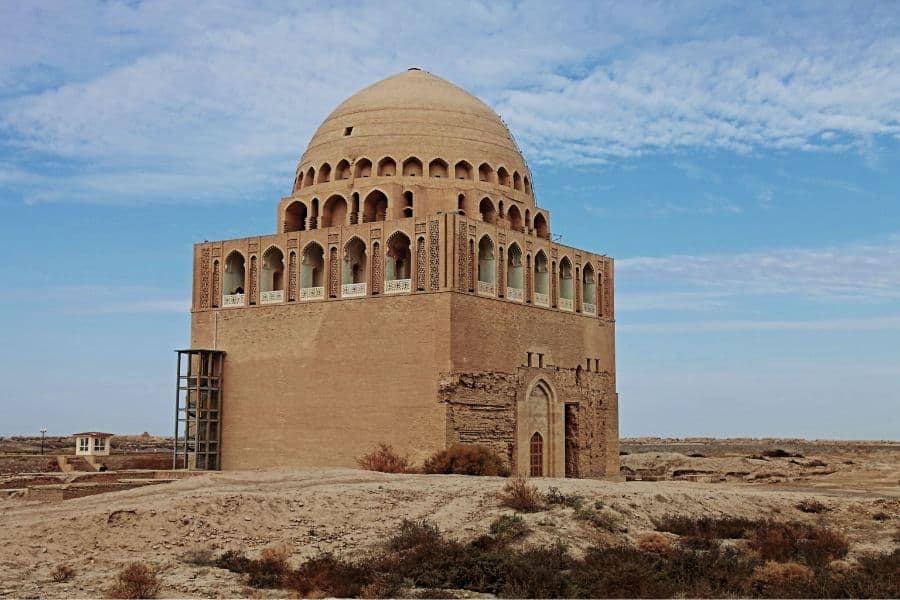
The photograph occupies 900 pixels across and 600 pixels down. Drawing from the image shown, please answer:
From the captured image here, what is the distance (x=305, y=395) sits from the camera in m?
29.9

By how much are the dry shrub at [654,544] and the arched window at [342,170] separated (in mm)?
18348

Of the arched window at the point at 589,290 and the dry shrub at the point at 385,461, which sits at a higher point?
the arched window at the point at 589,290

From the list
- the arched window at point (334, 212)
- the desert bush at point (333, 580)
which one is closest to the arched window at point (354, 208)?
the arched window at point (334, 212)

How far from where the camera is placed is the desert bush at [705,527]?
18.5 metres

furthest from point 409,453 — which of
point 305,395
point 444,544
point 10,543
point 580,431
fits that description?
point 10,543

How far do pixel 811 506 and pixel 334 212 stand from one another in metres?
17.6

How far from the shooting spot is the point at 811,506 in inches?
872

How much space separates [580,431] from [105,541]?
1879cm

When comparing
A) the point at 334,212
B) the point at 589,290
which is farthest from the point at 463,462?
the point at 334,212

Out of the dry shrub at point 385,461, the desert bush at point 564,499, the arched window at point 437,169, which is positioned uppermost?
the arched window at point 437,169

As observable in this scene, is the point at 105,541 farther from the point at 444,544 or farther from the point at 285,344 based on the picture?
the point at 285,344

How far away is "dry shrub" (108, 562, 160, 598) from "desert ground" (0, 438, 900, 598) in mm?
176

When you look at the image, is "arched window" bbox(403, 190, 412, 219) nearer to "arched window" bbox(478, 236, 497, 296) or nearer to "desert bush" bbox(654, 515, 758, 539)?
"arched window" bbox(478, 236, 497, 296)

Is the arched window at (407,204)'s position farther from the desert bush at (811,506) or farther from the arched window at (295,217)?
the desert bush at (811,506)
